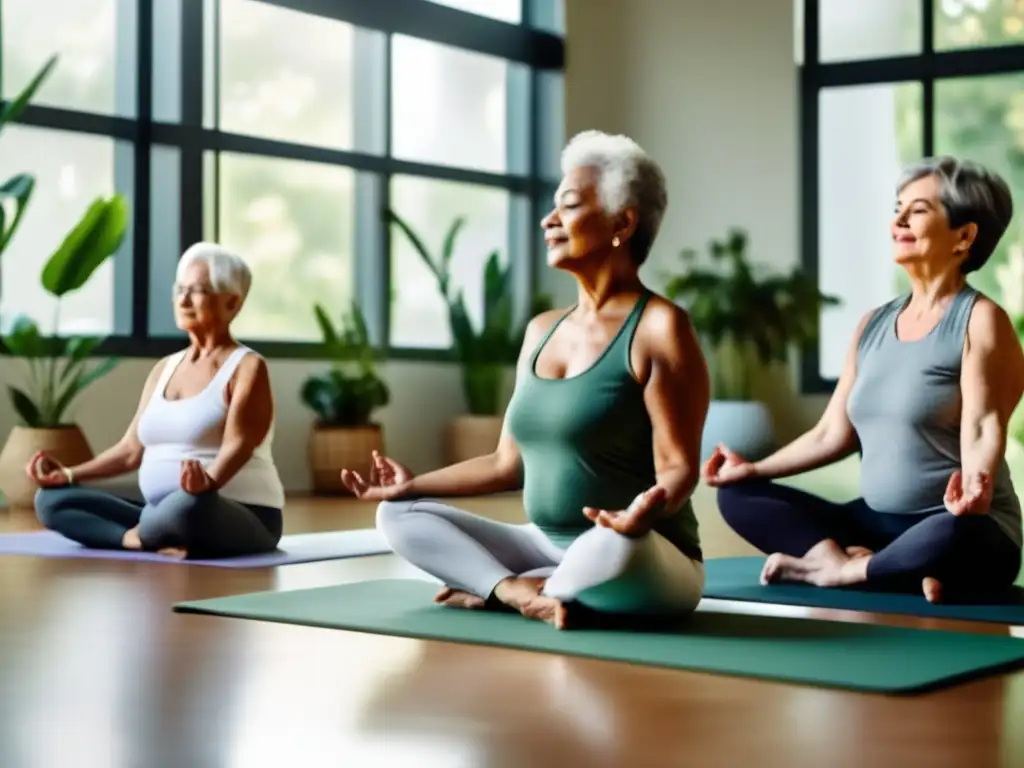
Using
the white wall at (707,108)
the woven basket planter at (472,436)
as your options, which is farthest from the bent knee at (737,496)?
the white wall at (707,108)

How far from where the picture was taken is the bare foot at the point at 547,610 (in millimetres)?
2826

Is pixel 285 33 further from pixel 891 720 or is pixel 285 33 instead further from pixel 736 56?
pixel 891 720

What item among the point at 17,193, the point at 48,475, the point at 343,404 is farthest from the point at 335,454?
the point at 48,475

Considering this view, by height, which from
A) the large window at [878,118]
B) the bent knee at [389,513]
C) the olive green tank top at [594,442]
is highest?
the large window at [878,118]

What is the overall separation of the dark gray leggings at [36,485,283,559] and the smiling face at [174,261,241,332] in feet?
1.41

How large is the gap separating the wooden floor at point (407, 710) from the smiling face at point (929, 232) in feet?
3.87

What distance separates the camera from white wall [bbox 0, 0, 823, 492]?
350 inches

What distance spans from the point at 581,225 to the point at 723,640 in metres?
0.74

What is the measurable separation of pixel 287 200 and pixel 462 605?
476cm

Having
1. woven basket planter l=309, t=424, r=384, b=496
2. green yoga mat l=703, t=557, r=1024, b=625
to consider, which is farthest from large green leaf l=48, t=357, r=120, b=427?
green yoga mat l=703, t=557, r=1024, b=625

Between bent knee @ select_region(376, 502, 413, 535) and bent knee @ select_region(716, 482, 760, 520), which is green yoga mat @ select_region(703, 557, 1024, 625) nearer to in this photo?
bent knee @ select_region(716, 482, 760, 520)

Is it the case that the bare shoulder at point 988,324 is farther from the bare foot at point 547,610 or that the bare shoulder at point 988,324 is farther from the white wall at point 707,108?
the white wall at point 707,108

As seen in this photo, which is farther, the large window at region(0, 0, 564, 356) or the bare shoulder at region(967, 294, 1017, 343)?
the large window at region(0, 0, 564, 356)

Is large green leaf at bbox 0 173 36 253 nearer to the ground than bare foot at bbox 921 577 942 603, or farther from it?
farther from it
